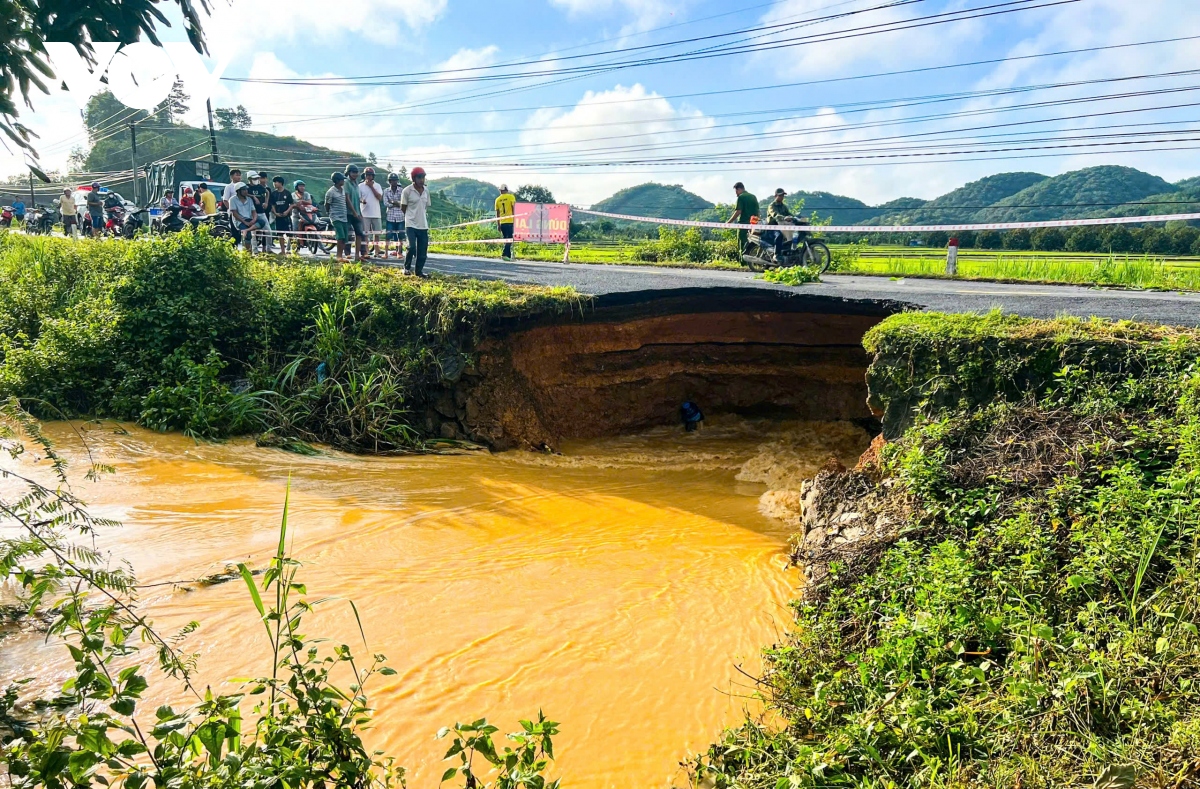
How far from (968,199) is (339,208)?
61.1 m

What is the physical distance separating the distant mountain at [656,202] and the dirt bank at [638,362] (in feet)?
253

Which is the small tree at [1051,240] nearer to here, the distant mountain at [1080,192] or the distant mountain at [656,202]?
the distant mountain at [1080,192]

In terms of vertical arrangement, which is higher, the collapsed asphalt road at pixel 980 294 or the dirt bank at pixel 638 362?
the collapsed asphalt road at pixel 980 294

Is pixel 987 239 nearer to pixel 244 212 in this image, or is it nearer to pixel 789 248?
pixel 789 248

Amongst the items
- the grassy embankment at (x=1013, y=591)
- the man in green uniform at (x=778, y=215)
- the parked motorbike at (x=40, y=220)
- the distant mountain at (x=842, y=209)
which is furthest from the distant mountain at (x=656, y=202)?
the grassy embankment at (x=1013, y=591)

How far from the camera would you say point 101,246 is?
11234 millimetres

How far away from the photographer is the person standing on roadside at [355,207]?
11.7 m

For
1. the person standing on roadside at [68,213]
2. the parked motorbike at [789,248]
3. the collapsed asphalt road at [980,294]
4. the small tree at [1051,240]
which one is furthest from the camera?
the small tree at [1051,240]

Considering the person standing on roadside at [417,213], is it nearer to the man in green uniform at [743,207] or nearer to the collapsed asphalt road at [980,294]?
the collapsed asphalt road at [980,294]

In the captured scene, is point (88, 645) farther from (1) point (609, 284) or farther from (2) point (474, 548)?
(1) point (609, 284)

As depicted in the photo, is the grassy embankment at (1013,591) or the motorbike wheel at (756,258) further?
the motorbike wheel at (756,258)

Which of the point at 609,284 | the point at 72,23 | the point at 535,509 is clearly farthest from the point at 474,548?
the point at 609,284

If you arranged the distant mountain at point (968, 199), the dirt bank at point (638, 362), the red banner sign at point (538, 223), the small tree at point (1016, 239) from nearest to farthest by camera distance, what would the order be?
the dirt bank at point (638, 362) → the red banner sign at point (538, 223) → the small tree at point (1016, 239) → the distant mountain at point (968, 199)

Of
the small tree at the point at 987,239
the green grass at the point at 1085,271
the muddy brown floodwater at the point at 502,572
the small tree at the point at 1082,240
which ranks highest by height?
the small tree at the point at 987,239
